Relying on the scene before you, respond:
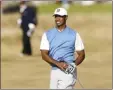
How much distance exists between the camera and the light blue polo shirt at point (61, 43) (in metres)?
8.77

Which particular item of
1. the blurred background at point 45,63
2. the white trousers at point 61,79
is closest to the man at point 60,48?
the white trousers at point 61,79

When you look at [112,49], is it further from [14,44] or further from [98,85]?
[98,85]

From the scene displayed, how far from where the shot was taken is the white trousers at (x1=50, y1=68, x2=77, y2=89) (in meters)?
8.76

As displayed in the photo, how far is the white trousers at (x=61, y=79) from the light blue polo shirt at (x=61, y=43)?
19cm

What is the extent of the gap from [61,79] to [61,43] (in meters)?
0.50

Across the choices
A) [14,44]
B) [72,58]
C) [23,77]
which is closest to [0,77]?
[23,77]

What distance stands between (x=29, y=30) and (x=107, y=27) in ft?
38.4

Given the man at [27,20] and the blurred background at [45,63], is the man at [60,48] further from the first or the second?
the man at [27,20]

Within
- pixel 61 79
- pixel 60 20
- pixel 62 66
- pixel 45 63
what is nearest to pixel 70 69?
pixel 62 66

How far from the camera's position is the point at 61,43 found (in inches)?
345

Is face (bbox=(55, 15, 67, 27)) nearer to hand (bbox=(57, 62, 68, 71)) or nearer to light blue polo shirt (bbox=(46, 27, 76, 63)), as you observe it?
light blue polo shirt (bbox=(46, 27, 76, 63))

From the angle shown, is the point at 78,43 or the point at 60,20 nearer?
the point at 60,20

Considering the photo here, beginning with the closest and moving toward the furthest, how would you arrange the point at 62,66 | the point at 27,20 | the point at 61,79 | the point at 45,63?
the point at 62,66 < the point at 61,79 < the point at 45,63 < the point at 27,20

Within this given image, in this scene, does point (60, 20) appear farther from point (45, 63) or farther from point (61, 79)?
point (45, 63)
